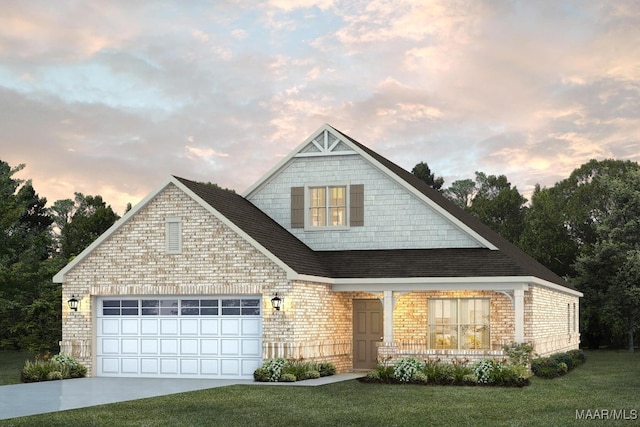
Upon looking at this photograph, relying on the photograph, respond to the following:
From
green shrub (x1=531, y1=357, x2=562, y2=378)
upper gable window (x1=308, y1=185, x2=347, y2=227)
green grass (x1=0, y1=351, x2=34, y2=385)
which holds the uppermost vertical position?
upper gable window (x1=308, y1=185, x2=347, y2=227)

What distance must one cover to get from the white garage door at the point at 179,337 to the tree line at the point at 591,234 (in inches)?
1063

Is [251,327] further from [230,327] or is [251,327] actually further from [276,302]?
[276,302]

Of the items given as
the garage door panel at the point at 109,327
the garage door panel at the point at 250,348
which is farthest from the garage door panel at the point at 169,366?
the garage door panel at the point at 250,348

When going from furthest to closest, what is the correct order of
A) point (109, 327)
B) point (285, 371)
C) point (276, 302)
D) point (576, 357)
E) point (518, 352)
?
1. point (576, 357)
2. point (109, 327)
3. point (518, 352)
4. point (276, 302)
5. point (285, 371)

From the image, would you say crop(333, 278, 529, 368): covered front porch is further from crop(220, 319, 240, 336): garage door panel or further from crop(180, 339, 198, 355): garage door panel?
crop(180, 339, 198, 355): garage door panel

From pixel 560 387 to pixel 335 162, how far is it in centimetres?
1078

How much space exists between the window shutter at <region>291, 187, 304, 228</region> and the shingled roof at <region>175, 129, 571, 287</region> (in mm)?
559

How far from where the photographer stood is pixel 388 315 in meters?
27.6

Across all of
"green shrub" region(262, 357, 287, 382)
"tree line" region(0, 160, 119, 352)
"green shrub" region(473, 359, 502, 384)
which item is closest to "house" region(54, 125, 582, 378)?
"green shrub" region(262, 357, 287, 382)

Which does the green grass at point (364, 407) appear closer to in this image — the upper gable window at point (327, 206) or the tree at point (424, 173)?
the upper gable window at point (327, 206)

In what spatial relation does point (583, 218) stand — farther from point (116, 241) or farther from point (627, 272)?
Result: point (116, 241)

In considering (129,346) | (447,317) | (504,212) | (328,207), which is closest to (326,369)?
(447,317)

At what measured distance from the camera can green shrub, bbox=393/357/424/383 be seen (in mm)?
24948

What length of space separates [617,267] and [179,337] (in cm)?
2991
